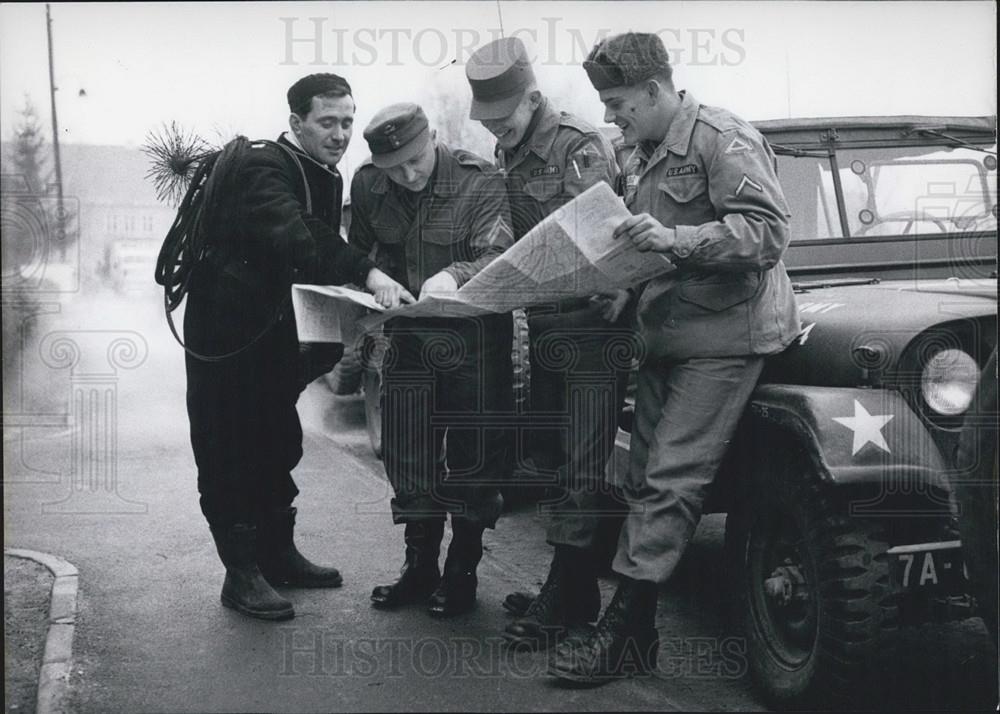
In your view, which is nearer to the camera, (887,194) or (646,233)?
(646,233)

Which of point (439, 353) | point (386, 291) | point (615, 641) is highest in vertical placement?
point (386, 291)

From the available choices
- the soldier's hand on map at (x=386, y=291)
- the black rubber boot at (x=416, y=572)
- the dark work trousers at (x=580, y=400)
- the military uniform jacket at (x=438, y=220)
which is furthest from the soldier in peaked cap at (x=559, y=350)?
the black rubber boot at (x=416, y=572)

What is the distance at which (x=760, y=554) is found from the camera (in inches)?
145

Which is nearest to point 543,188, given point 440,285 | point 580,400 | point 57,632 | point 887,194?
point 440,285

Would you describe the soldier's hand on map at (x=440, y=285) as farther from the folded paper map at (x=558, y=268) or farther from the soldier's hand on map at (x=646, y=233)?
the soldier's hand on map at (x=646, y=233)

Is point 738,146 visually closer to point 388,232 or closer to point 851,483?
point 851,483

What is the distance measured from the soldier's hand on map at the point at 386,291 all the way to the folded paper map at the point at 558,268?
40 millimetres

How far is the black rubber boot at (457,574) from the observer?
4.36m

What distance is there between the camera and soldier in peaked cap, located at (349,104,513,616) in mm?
→ 4141

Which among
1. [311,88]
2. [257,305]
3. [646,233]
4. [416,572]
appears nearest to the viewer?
[646,233]

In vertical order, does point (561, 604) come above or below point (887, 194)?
below

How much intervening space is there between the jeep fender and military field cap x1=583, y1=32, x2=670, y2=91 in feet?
3.59

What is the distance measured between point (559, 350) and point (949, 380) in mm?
1287

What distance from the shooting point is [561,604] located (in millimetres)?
4039
